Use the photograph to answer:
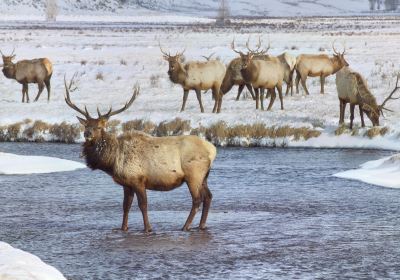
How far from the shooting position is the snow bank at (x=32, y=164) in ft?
66.5

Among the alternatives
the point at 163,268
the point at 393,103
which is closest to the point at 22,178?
the point at 163,268

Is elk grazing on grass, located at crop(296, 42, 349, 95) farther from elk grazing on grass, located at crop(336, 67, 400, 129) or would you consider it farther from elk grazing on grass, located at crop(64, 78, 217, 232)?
elk grazing on grass, located at crop(64, 78, 217, 232)

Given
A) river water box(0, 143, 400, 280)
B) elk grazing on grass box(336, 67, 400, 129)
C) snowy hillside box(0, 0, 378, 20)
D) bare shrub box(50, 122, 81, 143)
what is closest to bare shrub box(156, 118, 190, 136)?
bare shrub box(50, 122, 81, 143)

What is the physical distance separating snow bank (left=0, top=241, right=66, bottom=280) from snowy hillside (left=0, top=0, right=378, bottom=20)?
12144cm

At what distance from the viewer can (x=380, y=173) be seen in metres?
19.4

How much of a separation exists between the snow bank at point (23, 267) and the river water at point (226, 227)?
0.30 meters

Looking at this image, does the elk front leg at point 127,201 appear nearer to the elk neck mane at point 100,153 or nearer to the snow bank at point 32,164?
the elk neck mane at point 100,153

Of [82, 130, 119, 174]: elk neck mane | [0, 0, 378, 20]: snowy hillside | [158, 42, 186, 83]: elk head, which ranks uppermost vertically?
[82, 130, 119, 174]: elk neck mane

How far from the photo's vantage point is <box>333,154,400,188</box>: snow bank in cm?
1864

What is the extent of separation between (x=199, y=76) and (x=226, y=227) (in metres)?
14.3

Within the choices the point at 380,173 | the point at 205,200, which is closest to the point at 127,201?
the point at 205,200

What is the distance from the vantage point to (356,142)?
2430 cm

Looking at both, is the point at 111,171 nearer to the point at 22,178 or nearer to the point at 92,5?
the point at 22,178

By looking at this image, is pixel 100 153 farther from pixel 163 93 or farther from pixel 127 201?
pixel 163 93
